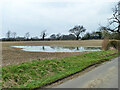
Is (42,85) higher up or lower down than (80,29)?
lower down

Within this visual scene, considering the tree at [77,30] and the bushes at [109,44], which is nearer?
the bushes at [109,44]

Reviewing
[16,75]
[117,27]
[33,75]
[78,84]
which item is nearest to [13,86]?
[16,75]

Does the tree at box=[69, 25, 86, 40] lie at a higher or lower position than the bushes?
higher

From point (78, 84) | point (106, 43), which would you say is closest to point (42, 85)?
point (78, 84)

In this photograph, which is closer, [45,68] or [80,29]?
[45,68]

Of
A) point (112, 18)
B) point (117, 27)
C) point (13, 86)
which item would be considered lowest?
point (13, 86)

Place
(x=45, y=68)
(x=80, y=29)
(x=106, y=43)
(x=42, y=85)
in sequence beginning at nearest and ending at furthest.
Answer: (x=42, y=85), (x=45, y=68), (x=106, y=43), (x=80, y=29)

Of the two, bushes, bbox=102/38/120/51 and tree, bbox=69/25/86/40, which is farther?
tree, bbox=69/25/86/40

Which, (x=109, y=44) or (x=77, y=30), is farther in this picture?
(x=77, y=30)

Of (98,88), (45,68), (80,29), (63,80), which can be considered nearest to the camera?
(98,88)

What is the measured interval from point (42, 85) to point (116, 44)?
21.2 metres

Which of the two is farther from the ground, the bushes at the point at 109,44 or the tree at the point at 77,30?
the tree at the point at 77,30

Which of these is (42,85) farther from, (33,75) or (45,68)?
(45,68)

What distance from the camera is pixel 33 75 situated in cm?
694
